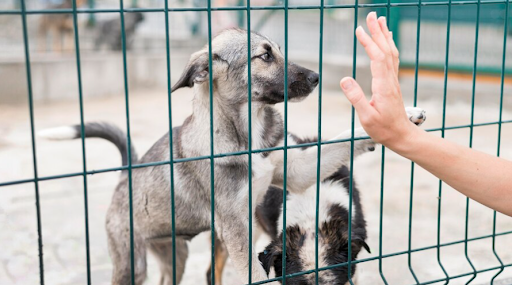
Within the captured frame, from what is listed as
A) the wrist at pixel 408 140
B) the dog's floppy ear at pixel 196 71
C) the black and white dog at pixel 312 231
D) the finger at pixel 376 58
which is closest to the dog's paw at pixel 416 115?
the black and white dog at pixel 312 231

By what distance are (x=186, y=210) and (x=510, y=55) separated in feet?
24.7

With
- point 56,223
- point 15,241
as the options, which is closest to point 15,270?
point 15,241

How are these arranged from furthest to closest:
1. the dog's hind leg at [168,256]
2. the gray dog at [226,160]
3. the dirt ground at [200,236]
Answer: the dirt ground at [200,236] < the dog's hind leg at [168,256] < the gray dog at [226,160]

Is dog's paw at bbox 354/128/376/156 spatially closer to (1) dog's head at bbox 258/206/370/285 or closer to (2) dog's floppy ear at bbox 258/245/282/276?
(1) dog's head at bbox 258/206/370/285

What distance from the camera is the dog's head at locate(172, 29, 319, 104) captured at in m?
2.97

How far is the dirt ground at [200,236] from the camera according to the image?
4.15 meters

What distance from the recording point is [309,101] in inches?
420

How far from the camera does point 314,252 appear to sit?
3.05 meters

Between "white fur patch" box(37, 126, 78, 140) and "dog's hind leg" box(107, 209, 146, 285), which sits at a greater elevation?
"white fur patch" box(37, 126, 78, 140)

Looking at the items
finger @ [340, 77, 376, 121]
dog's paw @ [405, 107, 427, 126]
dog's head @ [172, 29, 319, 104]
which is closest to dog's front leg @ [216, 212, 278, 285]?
dog's head @ [172, 29, 319, 104]

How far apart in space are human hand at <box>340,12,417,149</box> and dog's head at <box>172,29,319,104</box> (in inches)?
54.5

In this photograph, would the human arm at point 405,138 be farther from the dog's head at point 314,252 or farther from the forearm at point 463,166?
the dog's head at point 314,252

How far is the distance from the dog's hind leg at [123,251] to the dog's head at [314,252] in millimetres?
687

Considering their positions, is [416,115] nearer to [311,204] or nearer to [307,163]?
[307,163]
